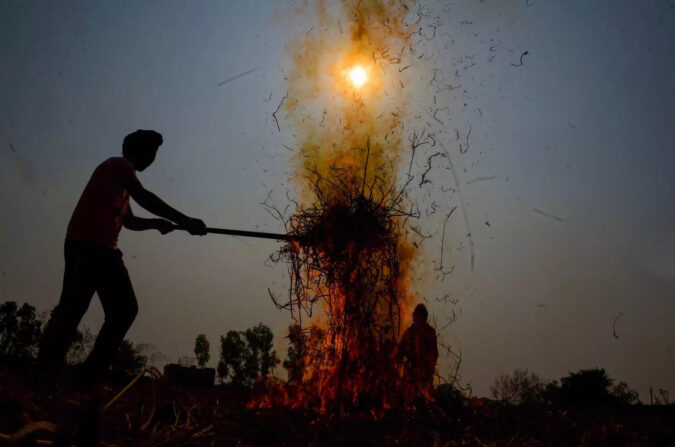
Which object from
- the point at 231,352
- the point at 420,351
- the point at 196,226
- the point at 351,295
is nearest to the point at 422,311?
the point at 420,351

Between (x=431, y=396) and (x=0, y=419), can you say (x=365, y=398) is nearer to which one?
(x=431, y=396)

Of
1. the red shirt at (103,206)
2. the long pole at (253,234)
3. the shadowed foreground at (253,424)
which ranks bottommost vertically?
the shadowed foreground at (253,424)

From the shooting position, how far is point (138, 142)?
425cm

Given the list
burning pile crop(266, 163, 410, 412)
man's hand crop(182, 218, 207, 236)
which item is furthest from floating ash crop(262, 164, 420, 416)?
man's hand crop(182, 218, 207, 236)

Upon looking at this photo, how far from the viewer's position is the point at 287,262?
19.1 feet

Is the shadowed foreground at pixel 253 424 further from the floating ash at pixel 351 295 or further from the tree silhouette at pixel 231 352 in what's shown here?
the tree silhouette at pixel 231 352

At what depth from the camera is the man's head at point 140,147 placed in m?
4.25

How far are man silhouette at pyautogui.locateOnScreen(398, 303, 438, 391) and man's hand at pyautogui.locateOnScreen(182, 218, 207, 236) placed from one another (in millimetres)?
2857

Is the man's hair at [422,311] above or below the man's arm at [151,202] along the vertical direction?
above

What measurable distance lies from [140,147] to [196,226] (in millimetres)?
937

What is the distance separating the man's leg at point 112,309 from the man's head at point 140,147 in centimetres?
89

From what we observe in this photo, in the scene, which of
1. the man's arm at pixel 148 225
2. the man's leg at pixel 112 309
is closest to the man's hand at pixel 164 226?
the man's arm at pixel 148 225

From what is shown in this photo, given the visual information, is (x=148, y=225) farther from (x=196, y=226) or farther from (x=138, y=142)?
(x=138, y=142)

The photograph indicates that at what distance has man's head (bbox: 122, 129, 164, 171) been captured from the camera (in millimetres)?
4246
